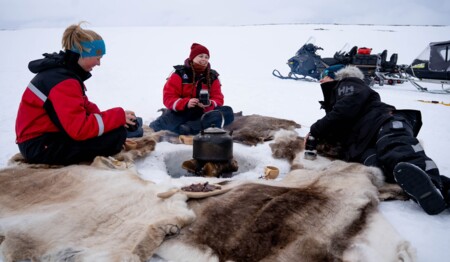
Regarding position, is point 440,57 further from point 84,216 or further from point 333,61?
point 84,216

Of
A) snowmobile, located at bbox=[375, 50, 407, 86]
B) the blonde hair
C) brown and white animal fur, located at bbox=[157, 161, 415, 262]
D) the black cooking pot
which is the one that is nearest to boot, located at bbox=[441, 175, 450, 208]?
brown and white animal fur, located at bbox=[157, 161, 415, 262]

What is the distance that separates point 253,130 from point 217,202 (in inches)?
88.2

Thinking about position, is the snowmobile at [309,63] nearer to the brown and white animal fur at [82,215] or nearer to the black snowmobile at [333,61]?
the black snowmobile at [333,61]

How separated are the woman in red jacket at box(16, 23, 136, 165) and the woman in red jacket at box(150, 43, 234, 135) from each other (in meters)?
1.37

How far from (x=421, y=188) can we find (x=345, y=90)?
3.93ft

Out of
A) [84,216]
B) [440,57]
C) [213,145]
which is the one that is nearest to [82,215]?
[84,216]

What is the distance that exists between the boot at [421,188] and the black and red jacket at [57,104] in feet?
6.51

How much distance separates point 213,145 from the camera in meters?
2.70

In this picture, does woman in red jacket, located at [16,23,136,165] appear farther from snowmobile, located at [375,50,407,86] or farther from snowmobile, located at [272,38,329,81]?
snowmobile, located at [272,38,329,81]

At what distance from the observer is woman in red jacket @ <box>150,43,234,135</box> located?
3805 mm

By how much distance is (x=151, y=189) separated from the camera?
1932 millimetres

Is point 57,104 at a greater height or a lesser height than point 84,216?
greater

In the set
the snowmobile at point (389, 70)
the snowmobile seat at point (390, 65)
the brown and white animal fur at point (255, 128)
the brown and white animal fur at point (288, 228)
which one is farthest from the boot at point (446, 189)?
the snowmobile seat at point (390, 65)

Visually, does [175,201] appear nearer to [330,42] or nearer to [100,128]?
[100,128]
